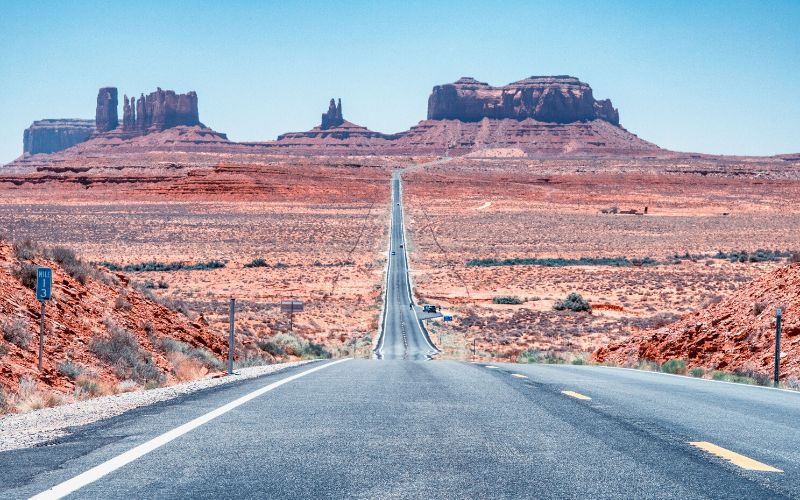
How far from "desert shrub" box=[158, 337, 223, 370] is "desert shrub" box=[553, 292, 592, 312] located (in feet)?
109

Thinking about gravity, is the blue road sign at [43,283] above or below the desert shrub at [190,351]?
above

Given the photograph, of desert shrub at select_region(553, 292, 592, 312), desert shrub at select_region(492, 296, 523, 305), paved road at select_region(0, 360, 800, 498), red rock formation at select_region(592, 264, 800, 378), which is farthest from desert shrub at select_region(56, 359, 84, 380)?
desert shrub at select_region(492, 296, 523, 305)

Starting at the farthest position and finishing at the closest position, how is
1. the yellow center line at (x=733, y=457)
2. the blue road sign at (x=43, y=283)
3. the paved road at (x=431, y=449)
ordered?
the blue road sign at (x=43, y=283) → the yellow center line at (x=733, y=457) → the paved road at (x=431, y=449)

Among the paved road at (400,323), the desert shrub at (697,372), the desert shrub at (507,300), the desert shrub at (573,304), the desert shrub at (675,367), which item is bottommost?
the paved road at (400,323)

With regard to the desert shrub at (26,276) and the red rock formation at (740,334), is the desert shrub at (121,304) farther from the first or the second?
the red rock formation at (740,334)

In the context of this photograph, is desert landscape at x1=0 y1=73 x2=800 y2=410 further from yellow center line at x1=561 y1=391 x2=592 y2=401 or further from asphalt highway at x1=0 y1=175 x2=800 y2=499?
yellow center line at x1=561 y1=391 x2=592 y2=401

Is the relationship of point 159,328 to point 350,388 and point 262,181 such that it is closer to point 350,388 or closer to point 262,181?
point 350,388

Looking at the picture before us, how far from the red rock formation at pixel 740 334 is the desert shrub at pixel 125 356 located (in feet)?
38.2

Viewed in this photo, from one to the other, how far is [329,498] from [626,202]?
429 feet

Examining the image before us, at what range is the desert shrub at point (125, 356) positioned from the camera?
1359 centimetres

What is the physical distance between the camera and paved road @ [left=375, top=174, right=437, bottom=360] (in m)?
37.7

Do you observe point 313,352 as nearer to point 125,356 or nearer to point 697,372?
point 697,372

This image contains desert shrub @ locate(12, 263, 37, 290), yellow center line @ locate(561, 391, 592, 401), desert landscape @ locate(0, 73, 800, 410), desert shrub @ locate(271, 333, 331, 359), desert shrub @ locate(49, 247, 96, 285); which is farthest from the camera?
desert landscape @ locate(0, 73, 800, 410)

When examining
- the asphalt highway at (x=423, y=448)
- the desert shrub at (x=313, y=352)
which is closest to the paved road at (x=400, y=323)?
the desert shrub at (x=313, y=352)
